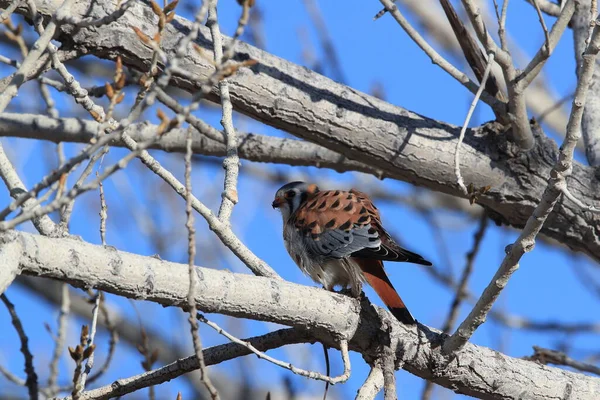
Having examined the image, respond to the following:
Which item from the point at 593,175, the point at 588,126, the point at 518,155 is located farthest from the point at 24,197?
the point at 588,126

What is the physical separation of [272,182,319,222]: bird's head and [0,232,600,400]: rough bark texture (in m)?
1.50

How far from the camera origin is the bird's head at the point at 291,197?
14.2ft

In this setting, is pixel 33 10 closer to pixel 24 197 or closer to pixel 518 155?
pixel 24 197

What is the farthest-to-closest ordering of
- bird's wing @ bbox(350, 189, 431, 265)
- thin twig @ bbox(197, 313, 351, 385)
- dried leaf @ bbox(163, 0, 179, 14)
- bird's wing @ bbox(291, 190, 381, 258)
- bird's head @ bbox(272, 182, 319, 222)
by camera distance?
1. bird's head @ bbox(272, 182, 319, 222)
2. bird's wing @ bbox(291, 190, 381, 258)
3. bird's wing @ bbox(350, 189, 431, 265)
4. dried leaf @ bbox(163, 0, 179, 14)
5. thin twig @ bbox(197, 313, 351, 385)

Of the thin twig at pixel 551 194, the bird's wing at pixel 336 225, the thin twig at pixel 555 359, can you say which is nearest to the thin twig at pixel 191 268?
the thin twig at pixel 551 194

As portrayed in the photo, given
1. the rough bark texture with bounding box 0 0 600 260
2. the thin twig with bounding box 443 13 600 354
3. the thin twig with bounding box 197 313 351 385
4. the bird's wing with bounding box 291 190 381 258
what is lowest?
the thin twig with bounding box 197 313 351 385

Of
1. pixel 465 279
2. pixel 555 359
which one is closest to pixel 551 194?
pixel 555 359

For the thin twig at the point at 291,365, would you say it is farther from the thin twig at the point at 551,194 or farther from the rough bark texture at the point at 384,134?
the rough bark texture at the point at 384,134

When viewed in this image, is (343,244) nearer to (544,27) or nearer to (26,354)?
(544,27)

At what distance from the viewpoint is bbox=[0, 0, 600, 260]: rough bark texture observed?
3.21m

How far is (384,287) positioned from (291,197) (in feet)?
4.07

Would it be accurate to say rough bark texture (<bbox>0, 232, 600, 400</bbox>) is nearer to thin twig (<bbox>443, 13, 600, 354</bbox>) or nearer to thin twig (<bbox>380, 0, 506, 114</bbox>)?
thin twig (<bbox>443, 13, 600, 354</bbox>)

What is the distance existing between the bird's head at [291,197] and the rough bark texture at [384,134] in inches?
24.2

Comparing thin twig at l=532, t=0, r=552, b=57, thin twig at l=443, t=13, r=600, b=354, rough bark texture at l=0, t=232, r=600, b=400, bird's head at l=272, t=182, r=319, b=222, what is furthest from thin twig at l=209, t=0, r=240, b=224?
bird's head at l=272, t=182, r=319, b=222
